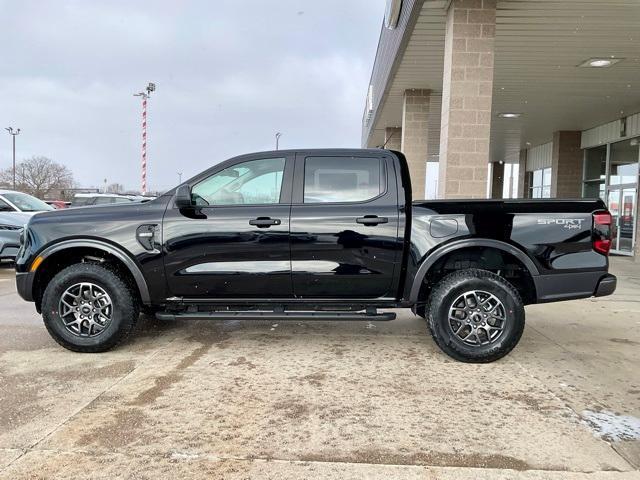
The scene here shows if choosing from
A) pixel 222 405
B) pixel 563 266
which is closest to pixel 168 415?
pixel 222 405

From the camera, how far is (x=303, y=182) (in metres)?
4.90

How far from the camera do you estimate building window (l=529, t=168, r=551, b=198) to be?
871 inches

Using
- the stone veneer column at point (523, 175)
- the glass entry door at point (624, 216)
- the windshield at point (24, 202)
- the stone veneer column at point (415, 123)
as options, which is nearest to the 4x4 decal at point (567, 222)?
the stone veneer column at point (415, 123)

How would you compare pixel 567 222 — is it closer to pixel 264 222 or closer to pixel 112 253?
pixel 264 222

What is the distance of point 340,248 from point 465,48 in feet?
15.6

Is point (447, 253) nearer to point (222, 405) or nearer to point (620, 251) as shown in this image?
point (222, 405)

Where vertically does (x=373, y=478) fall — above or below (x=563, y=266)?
below

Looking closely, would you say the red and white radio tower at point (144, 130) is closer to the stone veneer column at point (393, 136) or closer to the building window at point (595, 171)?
the stone veneer column at point (393, 136)

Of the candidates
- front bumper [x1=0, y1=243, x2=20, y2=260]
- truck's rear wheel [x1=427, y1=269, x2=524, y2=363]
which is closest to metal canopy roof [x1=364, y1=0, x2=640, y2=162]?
truck's rear wheel [x1=427, y1=269, x2=524, y2=363]

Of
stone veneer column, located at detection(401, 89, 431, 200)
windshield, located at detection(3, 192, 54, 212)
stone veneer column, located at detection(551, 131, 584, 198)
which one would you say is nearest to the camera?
windshield, located at detection(3, 192, 54, 212)

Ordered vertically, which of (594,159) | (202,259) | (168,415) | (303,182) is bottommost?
(168,415)

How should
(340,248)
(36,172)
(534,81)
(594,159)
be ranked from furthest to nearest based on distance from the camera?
(36,172), (594,159), (534,81), (340,248)

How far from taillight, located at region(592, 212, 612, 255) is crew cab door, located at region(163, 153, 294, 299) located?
2720mm

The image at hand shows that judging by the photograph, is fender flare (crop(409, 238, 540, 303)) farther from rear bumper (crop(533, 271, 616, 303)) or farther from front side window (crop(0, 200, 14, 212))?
front side window (crop(0, 200, 14, 212))
